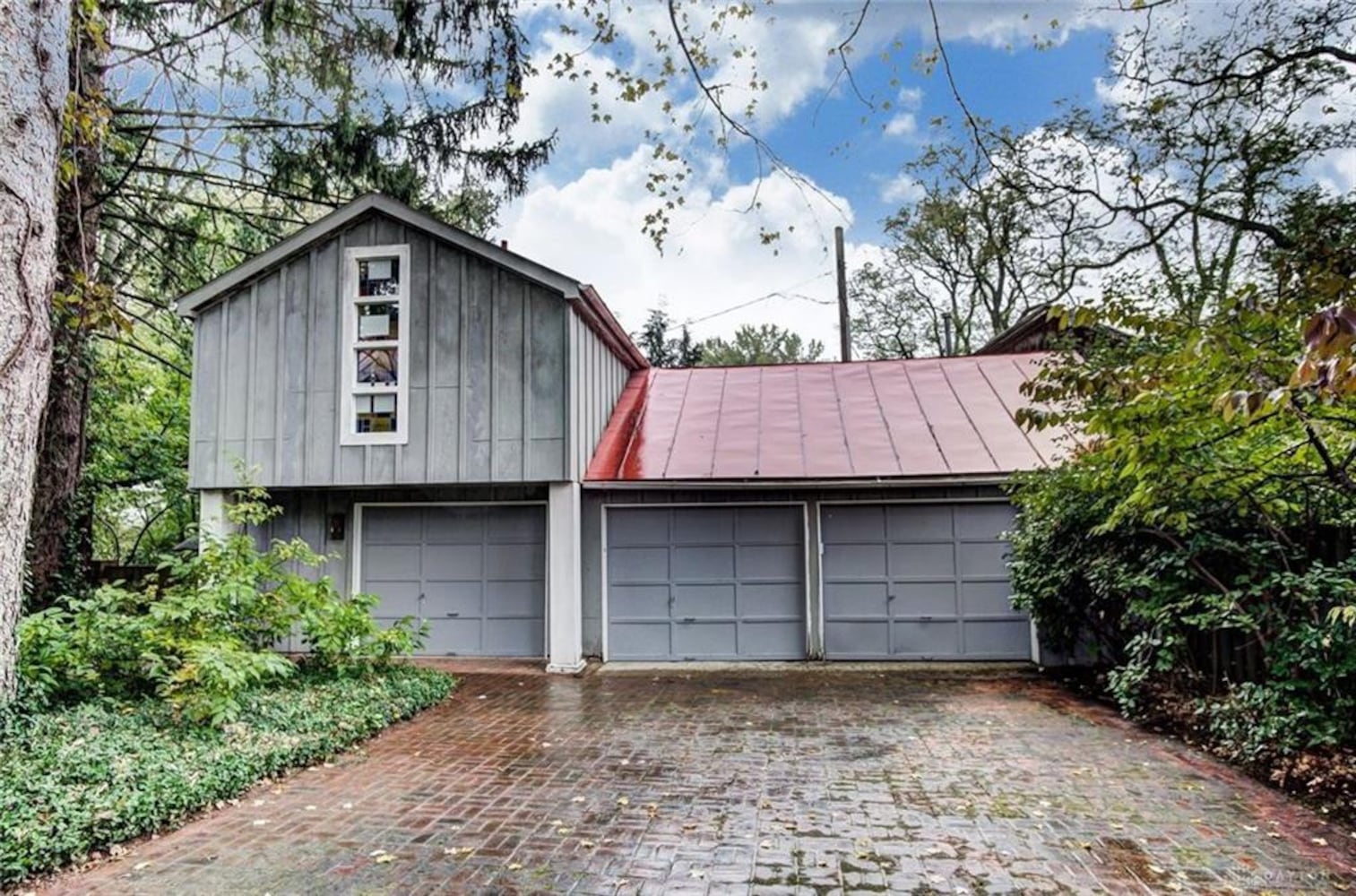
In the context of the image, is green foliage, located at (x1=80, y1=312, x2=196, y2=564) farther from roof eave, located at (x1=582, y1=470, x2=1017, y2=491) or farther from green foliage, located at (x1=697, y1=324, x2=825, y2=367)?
green foliage, located at (x1=697, y1=324, x2=825, y2=367)

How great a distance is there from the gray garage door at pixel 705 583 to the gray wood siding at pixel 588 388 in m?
1.02

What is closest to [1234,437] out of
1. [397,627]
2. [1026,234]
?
[397,627]

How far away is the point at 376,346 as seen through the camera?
9.22 m

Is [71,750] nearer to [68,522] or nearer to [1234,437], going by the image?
[68,522]

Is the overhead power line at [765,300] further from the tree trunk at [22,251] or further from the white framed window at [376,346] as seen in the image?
the tree trunk at [22,251]

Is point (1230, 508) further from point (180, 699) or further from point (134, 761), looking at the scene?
point (180, 699)

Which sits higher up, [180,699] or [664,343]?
[664,343]

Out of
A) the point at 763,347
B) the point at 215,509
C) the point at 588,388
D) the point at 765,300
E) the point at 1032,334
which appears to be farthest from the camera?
the point at 763,347

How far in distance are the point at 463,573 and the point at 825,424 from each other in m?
5.18

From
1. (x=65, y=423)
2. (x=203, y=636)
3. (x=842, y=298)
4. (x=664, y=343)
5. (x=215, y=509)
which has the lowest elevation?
(x=203, y=636)

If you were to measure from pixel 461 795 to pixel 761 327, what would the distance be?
2498 centimetres

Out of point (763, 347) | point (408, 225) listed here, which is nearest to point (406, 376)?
point (408, 225)

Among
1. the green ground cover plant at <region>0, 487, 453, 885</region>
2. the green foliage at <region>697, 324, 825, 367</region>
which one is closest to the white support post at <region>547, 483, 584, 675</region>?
the green ground cover plant at <region>0, 487, 453, 885</region>

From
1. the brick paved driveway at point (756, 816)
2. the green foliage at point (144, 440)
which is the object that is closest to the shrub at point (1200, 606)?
the brick paved driveway at point (756, 816)
